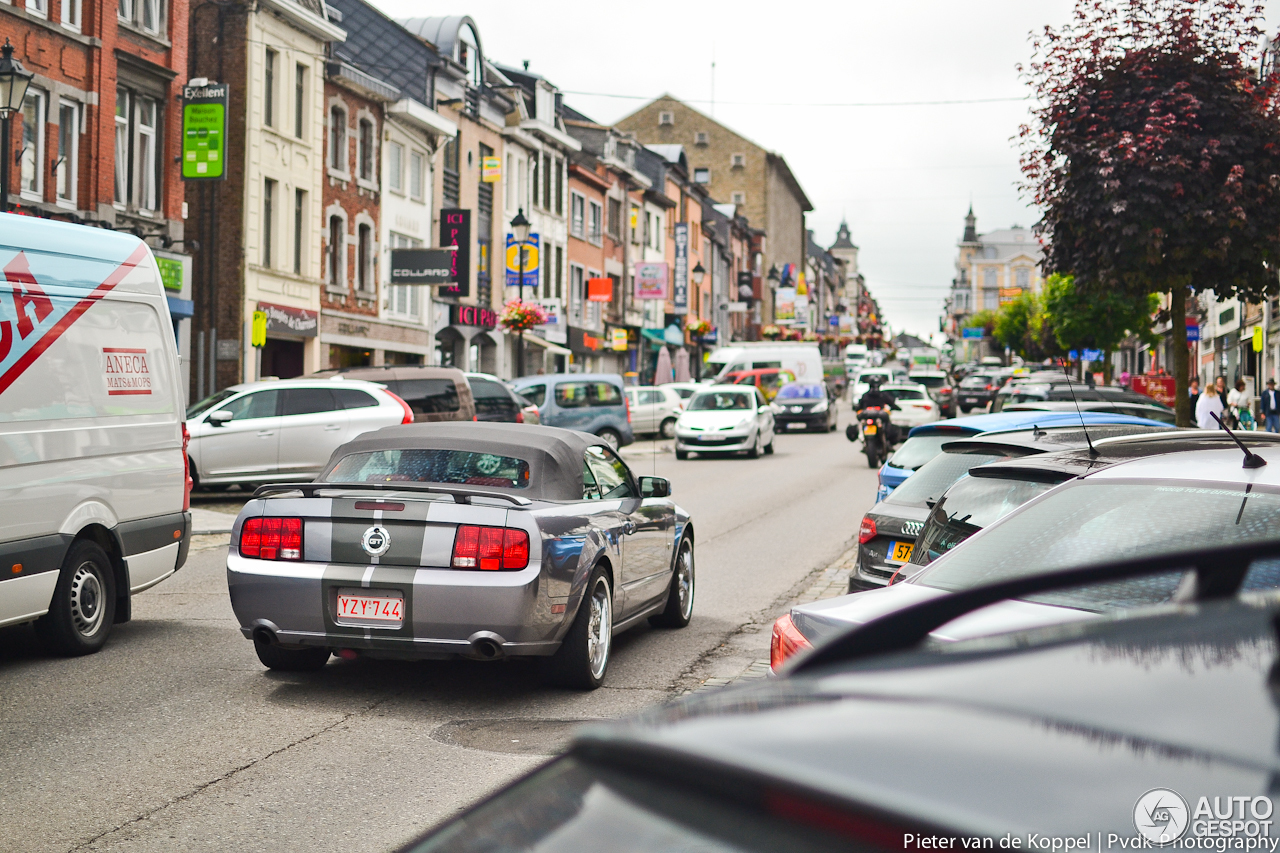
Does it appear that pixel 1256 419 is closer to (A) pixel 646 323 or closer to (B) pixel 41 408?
(A) pixel 646 323

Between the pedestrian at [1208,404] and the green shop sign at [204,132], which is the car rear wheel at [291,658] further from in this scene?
the pedestrian at [1208,404]

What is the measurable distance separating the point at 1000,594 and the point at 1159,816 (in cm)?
38

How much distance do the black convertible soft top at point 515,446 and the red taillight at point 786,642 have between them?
3.09 metres

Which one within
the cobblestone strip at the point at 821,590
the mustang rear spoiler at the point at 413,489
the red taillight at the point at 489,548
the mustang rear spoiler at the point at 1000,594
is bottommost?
the cobblestone strip at the point at 821,590

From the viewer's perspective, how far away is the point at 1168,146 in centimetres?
1514

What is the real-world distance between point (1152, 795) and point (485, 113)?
43497 millimetres

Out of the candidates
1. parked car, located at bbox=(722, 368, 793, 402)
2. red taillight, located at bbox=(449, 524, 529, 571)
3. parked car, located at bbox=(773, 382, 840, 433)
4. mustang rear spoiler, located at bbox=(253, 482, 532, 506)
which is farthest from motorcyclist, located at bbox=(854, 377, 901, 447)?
parked car, located at bbox=(722, 368, 793, 402)

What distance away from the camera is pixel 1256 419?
38812 millimetres

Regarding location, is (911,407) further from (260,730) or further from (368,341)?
(260,730)

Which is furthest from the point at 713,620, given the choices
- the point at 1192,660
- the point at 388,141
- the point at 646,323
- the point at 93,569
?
the point at 646,323

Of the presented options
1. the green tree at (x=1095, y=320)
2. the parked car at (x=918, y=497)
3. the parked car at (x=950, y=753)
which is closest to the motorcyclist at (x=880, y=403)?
the parked car at (x=918, y=497)

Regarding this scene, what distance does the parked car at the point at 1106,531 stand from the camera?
3.76 m

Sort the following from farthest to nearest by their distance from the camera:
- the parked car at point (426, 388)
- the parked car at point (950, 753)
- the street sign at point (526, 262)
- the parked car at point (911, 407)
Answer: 1. the street sign at point (526, 262)
2. the parked car at point (911, 407)
3. the parked car at point (426, 388)
4. the parked car at point (950, 753)

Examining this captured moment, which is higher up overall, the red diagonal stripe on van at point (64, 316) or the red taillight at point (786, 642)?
the red diagonal stripe on van at point (64, 316)
